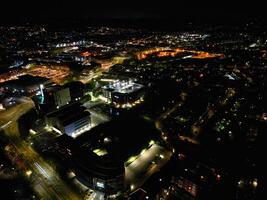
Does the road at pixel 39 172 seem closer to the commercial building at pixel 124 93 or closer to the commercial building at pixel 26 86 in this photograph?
the commercial building at pixel 26 86

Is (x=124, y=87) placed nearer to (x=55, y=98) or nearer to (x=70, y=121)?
(x=55, y=98)

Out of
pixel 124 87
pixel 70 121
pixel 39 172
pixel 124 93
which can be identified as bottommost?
pixel 39 172

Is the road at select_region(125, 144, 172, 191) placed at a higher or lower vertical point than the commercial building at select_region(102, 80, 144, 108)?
lower

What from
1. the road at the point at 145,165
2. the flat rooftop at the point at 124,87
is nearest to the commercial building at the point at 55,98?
the flat rooftop at the point at 124,87

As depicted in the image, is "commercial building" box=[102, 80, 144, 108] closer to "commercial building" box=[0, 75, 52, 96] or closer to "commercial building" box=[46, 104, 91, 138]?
"commercial building" box=[46, 104, 91, 138]

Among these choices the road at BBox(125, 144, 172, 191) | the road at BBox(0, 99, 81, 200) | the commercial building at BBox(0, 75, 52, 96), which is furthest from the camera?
the commercial building at BBox(0, 75, 52, 96)

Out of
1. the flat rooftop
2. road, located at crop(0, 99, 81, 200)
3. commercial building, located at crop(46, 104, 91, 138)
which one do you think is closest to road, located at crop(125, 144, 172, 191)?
road, located at crop(0, 99, 81, 200)

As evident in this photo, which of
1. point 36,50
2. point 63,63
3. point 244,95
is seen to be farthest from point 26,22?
point 244,95

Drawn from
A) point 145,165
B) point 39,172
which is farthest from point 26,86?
point 145,165
